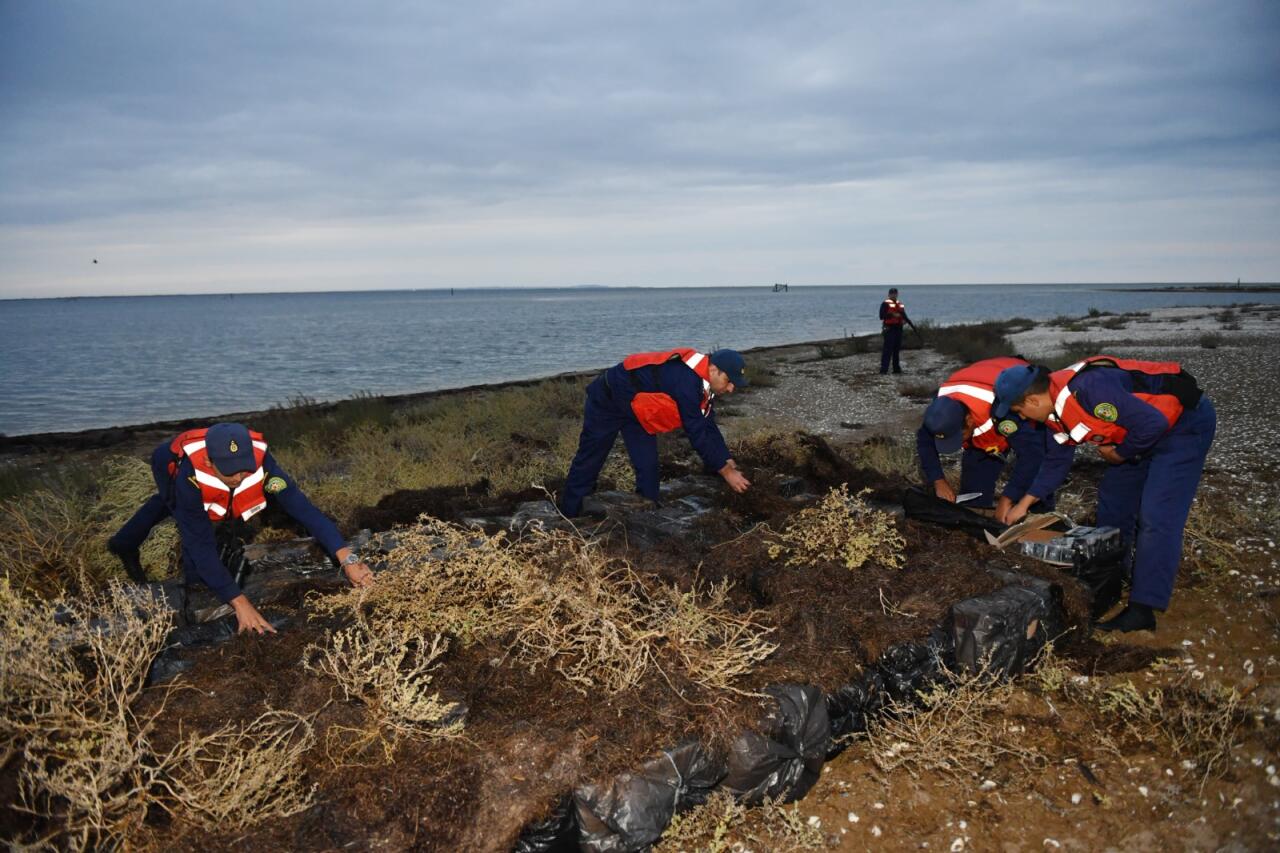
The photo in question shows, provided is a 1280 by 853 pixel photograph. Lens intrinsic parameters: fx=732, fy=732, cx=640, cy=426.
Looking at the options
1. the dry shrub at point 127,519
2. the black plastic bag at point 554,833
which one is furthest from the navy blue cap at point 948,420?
the dry shrub at point 127,519

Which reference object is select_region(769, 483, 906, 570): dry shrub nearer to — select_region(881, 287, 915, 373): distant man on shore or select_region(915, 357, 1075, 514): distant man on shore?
select_region(915, 357, 1075, 514): distant man on shore

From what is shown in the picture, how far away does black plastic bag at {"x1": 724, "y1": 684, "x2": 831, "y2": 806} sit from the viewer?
3281mm

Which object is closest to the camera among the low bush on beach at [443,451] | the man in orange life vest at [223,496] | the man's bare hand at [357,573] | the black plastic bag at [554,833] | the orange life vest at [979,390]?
the black plastic bag at [554,833]

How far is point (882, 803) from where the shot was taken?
342cm

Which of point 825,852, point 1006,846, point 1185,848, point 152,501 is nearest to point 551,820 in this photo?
point 825,852

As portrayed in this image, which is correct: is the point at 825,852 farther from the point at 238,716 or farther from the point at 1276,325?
the point at 1276,325

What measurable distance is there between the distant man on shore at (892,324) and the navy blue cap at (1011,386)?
13.1 meters

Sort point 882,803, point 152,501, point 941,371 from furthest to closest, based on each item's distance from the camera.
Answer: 1. point 941,371
2. point 152,501
3. point 882,803

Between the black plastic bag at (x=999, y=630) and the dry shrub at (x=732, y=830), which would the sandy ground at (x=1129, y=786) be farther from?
the black plastic bag at (x=999, y=630)

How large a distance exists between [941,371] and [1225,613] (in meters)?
14.8

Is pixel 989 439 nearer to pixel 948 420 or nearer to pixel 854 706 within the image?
pixel 948 420

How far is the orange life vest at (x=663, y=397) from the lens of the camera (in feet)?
20.0

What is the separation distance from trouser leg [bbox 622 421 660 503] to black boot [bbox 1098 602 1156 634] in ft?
11.4

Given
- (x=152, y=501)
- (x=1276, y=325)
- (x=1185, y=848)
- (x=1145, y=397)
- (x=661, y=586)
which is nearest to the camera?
(x=1185, y=848)
